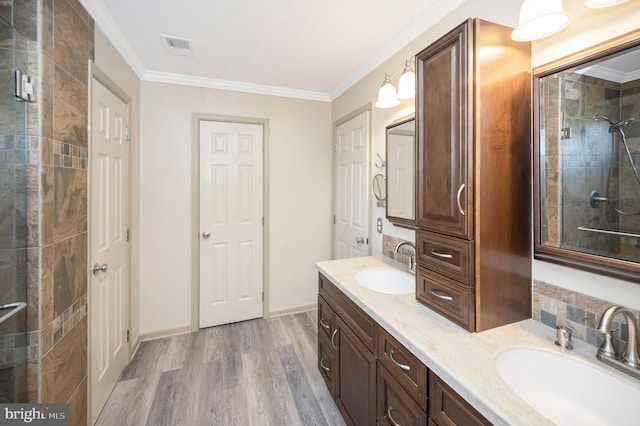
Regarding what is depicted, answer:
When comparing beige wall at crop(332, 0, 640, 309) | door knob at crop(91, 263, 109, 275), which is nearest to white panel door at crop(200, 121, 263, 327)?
door knob at crop(91, 263, 109, 275)

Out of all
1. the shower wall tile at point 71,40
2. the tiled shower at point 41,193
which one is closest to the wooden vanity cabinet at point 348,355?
the tiled shower at point 41,193

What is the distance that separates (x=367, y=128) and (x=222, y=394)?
234cm

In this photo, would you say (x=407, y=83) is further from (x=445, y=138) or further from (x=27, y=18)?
(x=27, y=18)

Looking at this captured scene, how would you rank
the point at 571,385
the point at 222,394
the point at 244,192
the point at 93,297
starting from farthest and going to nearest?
the point at 244,192 < the point at 222,394 < the point at 93,297 < the point at 571,385

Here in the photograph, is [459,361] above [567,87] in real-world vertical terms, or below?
below

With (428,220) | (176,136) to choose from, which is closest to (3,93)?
(176,136)

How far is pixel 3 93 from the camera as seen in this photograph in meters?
1.12

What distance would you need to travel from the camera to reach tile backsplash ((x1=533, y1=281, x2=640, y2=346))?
993mm

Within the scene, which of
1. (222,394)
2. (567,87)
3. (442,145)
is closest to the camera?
(567,87)

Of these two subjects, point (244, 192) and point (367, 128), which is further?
point (244, 192)

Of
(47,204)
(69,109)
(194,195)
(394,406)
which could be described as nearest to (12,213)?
(47,204)

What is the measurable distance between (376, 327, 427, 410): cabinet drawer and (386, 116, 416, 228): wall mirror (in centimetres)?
87

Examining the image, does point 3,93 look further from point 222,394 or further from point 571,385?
point 571,385

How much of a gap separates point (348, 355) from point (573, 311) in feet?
3.44
